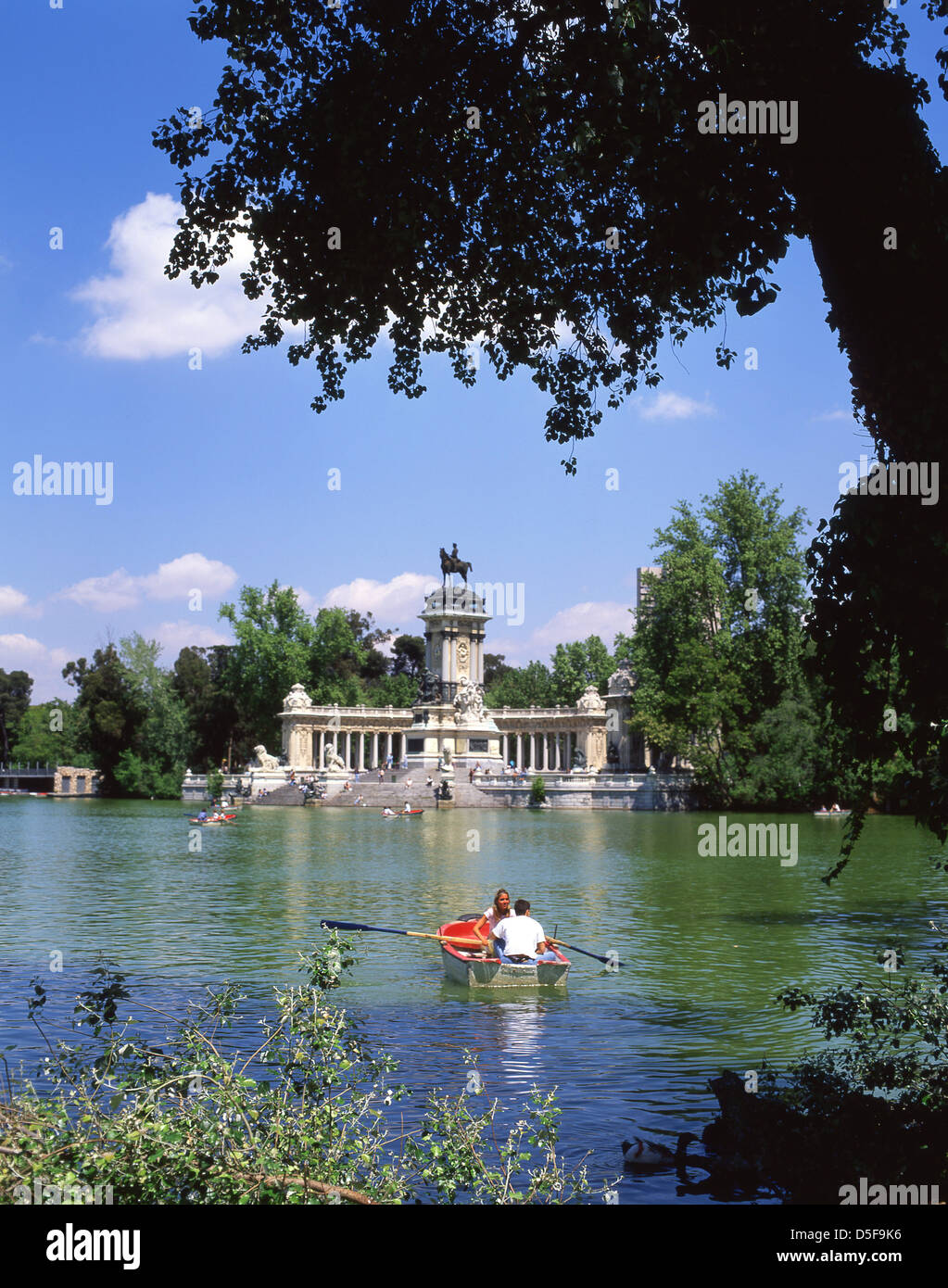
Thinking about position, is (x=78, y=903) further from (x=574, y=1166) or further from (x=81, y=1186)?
(x=81, y=1186)

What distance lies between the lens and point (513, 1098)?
10.2 metres

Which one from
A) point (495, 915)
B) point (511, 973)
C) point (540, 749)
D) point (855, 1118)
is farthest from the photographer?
point (540, 749)

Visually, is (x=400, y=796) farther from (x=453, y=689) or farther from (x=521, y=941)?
(x=521, y=941)

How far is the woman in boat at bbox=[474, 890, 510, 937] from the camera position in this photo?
15.8 m

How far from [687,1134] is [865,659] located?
342 centimetres

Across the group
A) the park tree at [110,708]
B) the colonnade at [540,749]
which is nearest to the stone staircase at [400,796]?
the colonnade at [540,749]

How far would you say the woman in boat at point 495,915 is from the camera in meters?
15.8

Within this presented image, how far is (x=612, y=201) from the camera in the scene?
10.2m

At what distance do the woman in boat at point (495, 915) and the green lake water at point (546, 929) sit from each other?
0.80m

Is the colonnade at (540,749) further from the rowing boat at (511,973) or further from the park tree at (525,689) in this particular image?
the rowing boat at (511,973)

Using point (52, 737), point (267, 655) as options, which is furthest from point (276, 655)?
point (52, 737)

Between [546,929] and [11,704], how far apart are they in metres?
117

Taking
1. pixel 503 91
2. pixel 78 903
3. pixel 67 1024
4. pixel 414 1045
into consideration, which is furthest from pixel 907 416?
pixel 78 903
